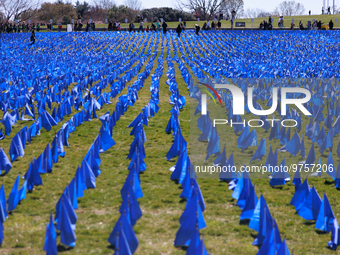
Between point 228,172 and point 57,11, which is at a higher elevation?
point 57,11

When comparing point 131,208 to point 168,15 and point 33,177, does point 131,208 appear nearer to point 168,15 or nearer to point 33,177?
point 33,177

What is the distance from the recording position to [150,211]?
7004mm

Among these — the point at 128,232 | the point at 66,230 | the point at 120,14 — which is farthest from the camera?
the point at 120,14

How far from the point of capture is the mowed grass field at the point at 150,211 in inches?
232

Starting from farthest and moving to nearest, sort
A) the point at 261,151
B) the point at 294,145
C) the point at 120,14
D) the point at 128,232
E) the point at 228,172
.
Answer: the point at 120,14
the point at 294,145
the point at 261,151
the point at 228,172
the point at 128,232

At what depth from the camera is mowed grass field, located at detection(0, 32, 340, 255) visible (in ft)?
19.3

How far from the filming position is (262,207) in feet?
19.7

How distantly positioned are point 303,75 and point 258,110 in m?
8.75

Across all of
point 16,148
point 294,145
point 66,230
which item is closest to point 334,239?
point 66,230

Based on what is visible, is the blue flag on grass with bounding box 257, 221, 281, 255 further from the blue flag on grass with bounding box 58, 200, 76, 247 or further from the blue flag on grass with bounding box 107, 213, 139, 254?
the blue flag on grass with bounding box 58, 200, 76, 247

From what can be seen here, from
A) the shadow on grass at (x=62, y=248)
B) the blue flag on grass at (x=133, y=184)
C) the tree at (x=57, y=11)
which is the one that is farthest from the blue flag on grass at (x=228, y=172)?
the tree at (x=57, y=11)

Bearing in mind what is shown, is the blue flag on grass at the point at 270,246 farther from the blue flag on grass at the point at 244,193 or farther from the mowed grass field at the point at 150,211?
the blue flag on grass at the point at 244,193

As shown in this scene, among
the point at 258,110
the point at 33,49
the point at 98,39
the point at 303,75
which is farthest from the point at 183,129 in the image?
the point at 98,39

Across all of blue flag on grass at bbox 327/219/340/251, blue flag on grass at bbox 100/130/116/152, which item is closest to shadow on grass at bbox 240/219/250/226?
blue flag on grass at bbox 327/219/340/251
